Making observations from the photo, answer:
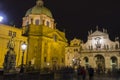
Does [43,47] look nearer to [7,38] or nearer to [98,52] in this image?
[7,38]

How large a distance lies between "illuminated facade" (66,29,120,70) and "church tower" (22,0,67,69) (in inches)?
401

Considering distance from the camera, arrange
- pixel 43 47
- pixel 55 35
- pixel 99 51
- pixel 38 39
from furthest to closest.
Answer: pixel 99 51, pixel 55 35, pixel 38 39, pixel 43 47

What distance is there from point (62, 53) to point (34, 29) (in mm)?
12922

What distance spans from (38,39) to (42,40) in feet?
4.06

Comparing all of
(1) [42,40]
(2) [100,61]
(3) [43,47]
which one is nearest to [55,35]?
(1) [42,40]

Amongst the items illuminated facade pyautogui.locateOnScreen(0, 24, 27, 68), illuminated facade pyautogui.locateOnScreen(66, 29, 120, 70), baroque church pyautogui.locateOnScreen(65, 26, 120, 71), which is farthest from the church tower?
illuminated facade pyautogui.locateOnScreen(66, 29, 120, 70)

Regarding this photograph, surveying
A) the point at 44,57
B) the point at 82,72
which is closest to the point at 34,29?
the point at 44,57

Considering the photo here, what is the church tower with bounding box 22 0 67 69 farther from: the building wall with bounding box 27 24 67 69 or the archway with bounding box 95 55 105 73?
the archway with bounding box 95 55 105 73

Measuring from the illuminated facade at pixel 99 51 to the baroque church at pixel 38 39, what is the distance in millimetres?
10175

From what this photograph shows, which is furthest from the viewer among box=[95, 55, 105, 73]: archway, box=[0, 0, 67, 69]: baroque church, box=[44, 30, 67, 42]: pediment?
box=[95, 55, 105, 73]: archway

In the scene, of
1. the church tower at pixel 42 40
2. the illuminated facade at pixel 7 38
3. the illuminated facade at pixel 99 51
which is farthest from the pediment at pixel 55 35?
the illuminated facade at pixel 99 51

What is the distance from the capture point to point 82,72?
64.6 ft

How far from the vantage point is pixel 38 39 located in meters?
48.5

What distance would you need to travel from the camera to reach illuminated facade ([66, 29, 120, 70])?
194ft
